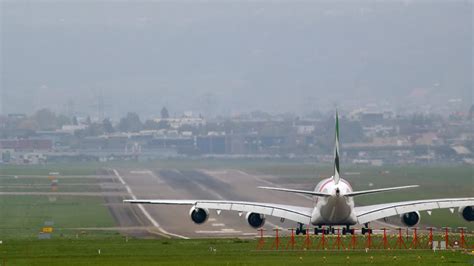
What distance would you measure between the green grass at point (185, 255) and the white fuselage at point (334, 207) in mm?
2799

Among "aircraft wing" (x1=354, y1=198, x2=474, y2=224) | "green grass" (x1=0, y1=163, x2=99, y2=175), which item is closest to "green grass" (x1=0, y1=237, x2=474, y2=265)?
"aircraft wing" (x1=354, y1=198, x2=474, y2=224)

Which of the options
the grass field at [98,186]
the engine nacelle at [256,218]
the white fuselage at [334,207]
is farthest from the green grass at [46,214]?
the white fuselage at [334,207]

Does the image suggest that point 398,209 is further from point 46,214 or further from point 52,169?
point 52,169

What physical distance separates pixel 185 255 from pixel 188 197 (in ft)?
117

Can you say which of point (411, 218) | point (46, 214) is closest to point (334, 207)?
point (411, 218)

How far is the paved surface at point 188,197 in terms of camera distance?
59844mm

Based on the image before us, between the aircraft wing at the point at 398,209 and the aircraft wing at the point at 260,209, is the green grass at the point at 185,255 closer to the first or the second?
the aircraft wing at the point at 260,209

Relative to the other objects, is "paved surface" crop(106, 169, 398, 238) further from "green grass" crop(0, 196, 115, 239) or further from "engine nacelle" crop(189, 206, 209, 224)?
"engine nacelle" crop(189, 206, 209, 224)

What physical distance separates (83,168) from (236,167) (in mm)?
14448

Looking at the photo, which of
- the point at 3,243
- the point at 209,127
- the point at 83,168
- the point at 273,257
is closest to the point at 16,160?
the point at 83,168

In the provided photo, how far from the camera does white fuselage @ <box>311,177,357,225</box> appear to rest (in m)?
49.3

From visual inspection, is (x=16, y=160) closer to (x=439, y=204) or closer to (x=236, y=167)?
(x=236, y=167)

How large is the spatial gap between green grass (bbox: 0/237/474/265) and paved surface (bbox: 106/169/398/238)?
7.78 m

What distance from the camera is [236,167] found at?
4646 inches
